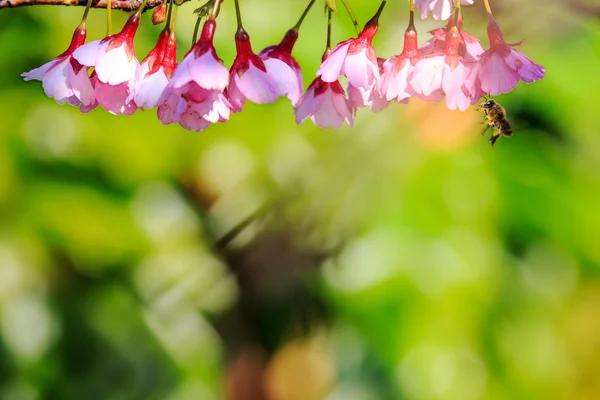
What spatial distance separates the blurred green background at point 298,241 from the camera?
233cm

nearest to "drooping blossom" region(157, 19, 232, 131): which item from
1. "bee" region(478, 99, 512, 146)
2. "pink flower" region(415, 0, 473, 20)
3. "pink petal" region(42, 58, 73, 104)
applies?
"pink petal" region(42, 58, 73, 104)

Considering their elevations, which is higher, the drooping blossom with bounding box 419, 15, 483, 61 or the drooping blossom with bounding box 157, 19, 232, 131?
the drooping blossom with bounding box 157, 19, 232, 131

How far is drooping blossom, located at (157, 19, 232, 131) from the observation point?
82 centimetres

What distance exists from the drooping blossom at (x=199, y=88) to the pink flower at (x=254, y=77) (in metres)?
0.02

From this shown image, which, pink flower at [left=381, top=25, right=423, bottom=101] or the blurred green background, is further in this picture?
the blurred green background

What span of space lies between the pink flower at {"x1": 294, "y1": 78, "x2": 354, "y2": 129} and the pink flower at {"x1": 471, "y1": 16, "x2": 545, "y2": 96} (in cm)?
21

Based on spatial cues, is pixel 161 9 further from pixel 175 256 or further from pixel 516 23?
pixel 516 23

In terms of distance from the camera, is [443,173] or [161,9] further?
[443,173]

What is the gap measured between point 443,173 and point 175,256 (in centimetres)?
95

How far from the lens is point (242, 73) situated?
88cm

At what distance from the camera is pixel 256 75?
0.87 m

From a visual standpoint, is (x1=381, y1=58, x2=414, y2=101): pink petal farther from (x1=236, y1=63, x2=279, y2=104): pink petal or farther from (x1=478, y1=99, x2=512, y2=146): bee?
A: (x1=478, y1=99, x2=512, y2=146): bee

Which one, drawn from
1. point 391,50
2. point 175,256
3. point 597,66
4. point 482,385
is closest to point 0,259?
point 175,256

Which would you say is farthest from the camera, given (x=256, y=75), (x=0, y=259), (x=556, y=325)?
(x=556, y=325)
